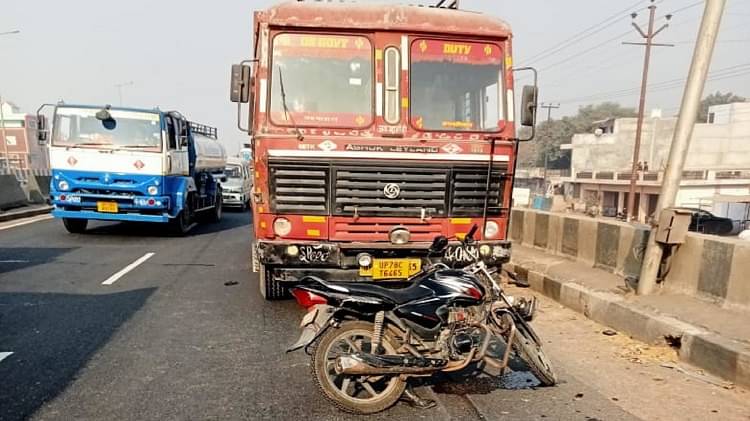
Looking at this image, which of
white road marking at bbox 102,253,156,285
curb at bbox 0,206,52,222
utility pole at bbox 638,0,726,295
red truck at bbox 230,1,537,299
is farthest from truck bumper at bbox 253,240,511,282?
curb at bbox 0,206,52,222

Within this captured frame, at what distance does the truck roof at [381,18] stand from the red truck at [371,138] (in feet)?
0.04

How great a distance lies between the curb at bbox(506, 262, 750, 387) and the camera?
3936 millimetres

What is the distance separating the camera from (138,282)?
6762 millimetres

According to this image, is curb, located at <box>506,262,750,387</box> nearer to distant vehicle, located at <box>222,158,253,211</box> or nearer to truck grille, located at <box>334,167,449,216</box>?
truck grille, located at <box>334,167,449,216</box>

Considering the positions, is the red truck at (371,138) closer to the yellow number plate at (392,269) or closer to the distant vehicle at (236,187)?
the yellow number plate at (392,269)

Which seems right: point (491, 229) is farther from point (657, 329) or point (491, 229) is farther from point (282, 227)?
point (282, 227)

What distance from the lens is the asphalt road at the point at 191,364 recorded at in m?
3.36

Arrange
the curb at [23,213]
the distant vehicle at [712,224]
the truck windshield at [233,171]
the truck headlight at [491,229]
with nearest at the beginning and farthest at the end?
the truck headlight at [491,229] < the curb at [23,213] < the truck windshield at [233,171] < the distant vehicle at [712,224]

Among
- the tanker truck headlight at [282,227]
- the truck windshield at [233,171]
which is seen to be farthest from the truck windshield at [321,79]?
the truck windshield at [233,171]

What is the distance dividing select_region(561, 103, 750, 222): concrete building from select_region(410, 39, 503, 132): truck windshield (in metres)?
32.4

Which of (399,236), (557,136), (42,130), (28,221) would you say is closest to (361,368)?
(399,236)

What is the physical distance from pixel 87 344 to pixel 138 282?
8.09 feet

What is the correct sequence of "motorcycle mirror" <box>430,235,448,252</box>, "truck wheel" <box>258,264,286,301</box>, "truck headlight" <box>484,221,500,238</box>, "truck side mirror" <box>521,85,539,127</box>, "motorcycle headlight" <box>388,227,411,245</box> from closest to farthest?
"motorcycle mirror" <box>430,235,448,252</box> → "motorcycle headlight" <box>388,227,411,245</box> → "truck headlight" <box>484,221,500,238</box> → "truck side mirror" <box>521,85,539,127</box> → "truck wheel" <box>258,264,286,301</box>

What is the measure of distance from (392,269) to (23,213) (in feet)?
44.6
